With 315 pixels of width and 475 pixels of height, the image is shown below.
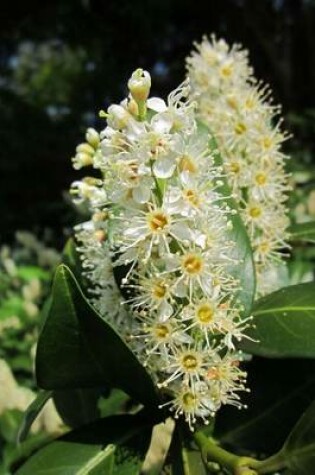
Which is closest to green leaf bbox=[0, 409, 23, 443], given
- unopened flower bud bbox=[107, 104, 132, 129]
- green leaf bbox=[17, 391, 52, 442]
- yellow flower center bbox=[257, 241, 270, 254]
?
green leaf bbox=[17, 391, 52, 442]

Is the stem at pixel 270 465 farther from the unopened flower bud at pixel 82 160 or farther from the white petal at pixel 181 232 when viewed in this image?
the unopened flower bud at pixel 82 160

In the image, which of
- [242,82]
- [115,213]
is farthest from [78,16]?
[115,213]

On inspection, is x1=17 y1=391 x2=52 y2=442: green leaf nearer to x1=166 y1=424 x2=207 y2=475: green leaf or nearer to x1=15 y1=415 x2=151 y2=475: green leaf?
x1=15 y1=415 x2=151 y2=475: green leaf

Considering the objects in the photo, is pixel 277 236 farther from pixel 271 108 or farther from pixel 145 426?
pixel 145 426

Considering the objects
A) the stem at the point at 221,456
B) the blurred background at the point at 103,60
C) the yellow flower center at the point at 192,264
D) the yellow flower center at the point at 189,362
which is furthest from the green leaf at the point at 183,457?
the blurred background at the point at 103,60

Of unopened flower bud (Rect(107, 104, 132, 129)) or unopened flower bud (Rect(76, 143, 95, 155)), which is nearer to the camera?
unopened flower bud (Rect(107, 104, 132, 129))

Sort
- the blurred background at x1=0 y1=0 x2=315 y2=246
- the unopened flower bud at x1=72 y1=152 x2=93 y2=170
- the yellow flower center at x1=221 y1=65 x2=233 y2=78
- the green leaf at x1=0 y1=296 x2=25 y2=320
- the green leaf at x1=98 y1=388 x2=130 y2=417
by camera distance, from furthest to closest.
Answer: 1. the blurred background at x1=0 y1=0 x2=315 y2=246
2. the green leaf at x1=0 y1=296 x2=25 y2=320
3. the yellow flower center at x1=221 y1=65 x2=233 y2=78
4. the green leaf at x1=98 y1=388 x2=130 y2=417
5. the unopened flower bud at x1=72 y1=152 x2=93 y2=170
